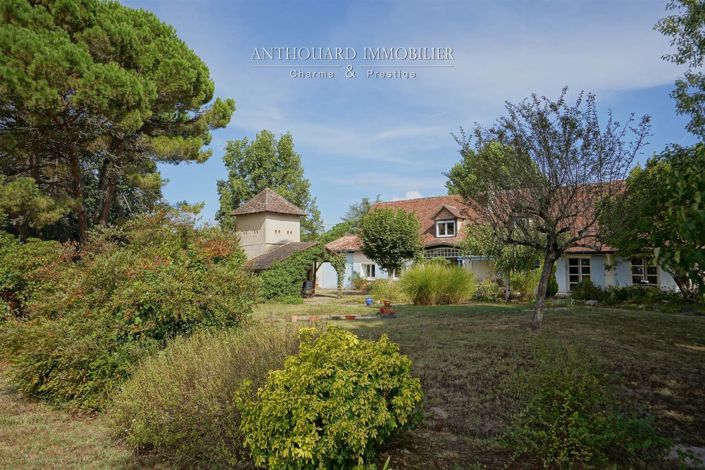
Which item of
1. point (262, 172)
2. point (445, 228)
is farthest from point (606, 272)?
point (262, 172)

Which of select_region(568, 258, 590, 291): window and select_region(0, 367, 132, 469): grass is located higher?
select_region(568, 258, 590, 291): window

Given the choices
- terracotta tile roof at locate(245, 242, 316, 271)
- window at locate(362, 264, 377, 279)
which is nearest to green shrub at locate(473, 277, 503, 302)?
terracotta tile roof at locate(245, 242, 316, 271)

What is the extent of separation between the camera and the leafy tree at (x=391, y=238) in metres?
26.3

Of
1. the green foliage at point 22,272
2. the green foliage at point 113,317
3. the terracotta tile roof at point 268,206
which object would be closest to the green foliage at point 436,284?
the green foliage at point 113,317

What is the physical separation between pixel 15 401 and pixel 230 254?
4361mm

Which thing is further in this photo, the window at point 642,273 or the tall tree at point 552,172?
the window at point 642,273

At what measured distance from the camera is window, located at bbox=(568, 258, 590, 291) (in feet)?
78.4

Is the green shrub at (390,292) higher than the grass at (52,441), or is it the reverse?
the green shrub at (390,292)

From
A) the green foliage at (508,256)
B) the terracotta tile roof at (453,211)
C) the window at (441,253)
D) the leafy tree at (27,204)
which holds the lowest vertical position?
the green foliage at (508,256)

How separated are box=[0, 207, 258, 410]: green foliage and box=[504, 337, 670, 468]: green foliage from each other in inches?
198

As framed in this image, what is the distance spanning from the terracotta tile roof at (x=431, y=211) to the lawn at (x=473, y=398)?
1837cm

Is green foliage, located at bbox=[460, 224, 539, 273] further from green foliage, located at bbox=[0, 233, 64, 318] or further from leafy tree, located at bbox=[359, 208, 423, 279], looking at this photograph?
green foliage, located at bbox=[0, 233, 64, 318]

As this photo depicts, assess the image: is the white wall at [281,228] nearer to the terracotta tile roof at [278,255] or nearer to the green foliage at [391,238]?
the terracotta tile roof at [278,255]

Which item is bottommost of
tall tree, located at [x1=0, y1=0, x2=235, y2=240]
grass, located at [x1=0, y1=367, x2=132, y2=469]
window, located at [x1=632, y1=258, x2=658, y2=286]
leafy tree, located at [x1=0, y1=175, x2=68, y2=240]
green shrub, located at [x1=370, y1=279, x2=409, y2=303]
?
grass, located at [x1=0, y1=367, x2=132, y2=469]
